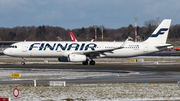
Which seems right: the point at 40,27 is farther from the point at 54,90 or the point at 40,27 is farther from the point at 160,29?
the point at 54,90

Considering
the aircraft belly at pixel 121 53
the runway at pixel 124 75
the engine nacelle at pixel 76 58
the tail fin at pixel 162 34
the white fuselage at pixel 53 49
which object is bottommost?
the runway at pixel 124 75

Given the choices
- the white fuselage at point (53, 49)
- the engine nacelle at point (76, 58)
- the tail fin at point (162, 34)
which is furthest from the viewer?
the tail fin at point (162, 34)

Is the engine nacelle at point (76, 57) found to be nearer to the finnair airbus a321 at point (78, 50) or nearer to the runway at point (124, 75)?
the finnair airbus a321 at point (78, 50)

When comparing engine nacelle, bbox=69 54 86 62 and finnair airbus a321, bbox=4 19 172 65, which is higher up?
finnair airbus a321, bbox=4 19 172 65

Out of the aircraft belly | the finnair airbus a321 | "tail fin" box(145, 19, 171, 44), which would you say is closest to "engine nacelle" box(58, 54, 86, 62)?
the finnair airbus a321

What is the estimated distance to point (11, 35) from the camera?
184 m

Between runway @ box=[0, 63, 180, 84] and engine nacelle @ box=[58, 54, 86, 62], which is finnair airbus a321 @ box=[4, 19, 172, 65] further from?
runway @ box=[0, 63, 180, 84]

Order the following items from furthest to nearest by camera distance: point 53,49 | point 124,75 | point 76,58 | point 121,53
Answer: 1. point 121,53
2. point 53,49
3. point 76,58
4. point 124,75

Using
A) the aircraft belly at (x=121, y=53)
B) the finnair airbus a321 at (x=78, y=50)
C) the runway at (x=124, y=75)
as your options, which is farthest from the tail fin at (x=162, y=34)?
the runway at (x=124, y=75)

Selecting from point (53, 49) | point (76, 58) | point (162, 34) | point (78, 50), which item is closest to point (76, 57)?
point (76, 58)

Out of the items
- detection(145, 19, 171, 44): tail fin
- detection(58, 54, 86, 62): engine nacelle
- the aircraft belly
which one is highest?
detection(145, 19, 171, 44): tail fin

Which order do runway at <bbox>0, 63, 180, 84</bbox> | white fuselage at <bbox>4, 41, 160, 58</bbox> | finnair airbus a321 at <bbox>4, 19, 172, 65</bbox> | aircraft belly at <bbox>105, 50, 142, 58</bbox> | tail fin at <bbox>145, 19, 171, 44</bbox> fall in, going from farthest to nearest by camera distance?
tail fin at <bbox>145, 19, 171, 44</bbox> < aircraft belly at <bbox>105, 50, 142, 58</bbox> < white fuselage at <bbox>4, 41, 160, 58</bbox> < finnair airbus a321 at <bbox>4, 19, 172, 65</bbox> < runway at <bbox>0, 63, 180, 84</bbox>

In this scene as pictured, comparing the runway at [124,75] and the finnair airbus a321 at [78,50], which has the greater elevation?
the finnair airbus a321 at [78,50]

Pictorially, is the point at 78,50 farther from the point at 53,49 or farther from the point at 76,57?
the point at 53,49
